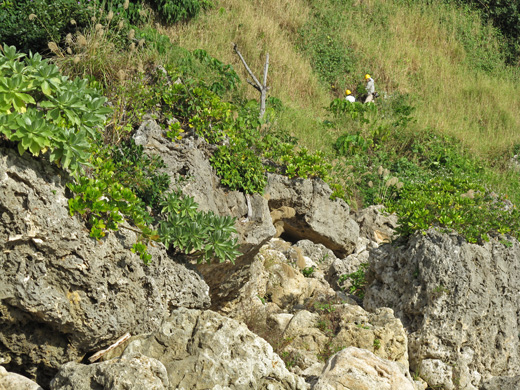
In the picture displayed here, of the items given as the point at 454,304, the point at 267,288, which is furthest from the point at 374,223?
the point at 454,304

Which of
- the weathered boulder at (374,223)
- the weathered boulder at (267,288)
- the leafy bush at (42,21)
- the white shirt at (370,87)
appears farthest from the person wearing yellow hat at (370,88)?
the weathered boulder at (267,288)

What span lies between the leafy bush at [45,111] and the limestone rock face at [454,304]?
12.7 ft

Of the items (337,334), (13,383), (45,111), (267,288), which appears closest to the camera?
(13,383)

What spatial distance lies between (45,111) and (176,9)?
32.4 ft

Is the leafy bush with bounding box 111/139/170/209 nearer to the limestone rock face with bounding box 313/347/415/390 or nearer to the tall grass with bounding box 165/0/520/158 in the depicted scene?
the limestone rock face with bounding box 313/347/415/390

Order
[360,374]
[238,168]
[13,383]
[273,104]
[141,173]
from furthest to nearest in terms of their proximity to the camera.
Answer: [273,104], [238,168], [141,173], [360,374], [13,383]

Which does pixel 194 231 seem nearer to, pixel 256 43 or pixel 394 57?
pixel 256 43

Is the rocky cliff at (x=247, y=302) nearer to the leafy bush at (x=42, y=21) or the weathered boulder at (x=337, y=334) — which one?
the weathered boulder at (x=337, y=334)

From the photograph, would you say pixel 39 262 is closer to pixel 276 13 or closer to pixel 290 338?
pixel 290 338

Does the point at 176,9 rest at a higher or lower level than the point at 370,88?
higher

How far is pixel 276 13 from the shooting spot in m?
18.1

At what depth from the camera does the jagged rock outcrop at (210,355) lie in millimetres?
3838

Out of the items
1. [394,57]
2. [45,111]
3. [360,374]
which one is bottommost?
[394,57]

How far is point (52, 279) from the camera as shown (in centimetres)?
425
